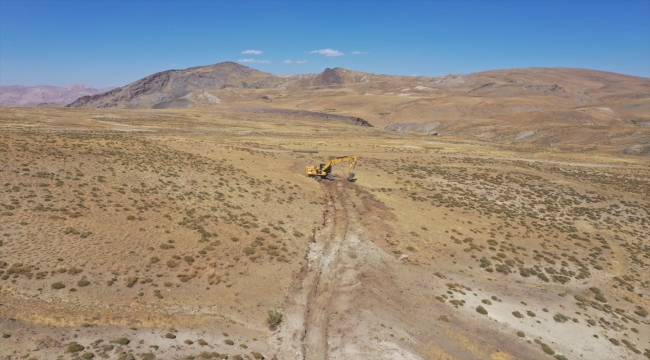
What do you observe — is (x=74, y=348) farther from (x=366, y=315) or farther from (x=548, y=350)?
(x=548, y=350)

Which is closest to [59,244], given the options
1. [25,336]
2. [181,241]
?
[181,241]

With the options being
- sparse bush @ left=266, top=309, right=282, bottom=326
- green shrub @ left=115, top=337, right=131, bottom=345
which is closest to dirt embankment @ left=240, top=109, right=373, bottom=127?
sparse bush @ left=266, top=309, right=282, bottom=326

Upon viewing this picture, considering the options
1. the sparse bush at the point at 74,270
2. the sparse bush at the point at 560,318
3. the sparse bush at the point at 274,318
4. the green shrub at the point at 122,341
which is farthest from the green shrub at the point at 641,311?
the sparse bush at the point at 74,270

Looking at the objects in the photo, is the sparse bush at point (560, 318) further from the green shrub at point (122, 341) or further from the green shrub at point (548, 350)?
the green shrub at point (122, 341)

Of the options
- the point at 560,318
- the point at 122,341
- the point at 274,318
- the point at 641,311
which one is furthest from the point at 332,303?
the point at 641,311

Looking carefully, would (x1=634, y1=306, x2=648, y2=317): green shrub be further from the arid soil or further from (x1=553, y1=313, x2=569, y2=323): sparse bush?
(x1=553, y1=313, x2=569, y2=323): sparse bush
